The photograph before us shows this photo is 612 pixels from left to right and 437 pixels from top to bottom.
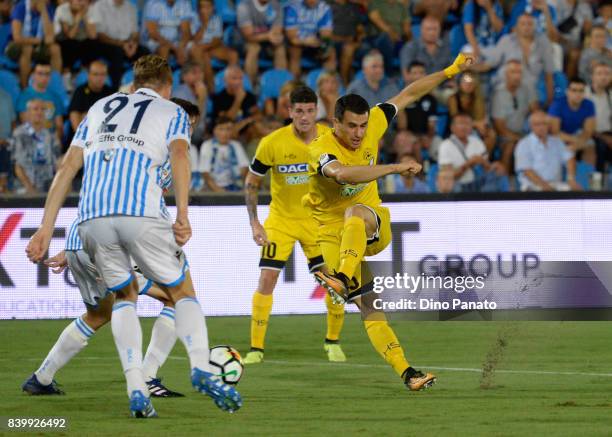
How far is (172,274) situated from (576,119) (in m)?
11.9

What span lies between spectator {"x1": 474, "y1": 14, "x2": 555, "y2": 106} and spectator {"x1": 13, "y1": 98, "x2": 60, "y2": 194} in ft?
21.5

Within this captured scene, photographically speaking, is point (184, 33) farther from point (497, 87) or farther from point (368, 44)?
point (497, 87)

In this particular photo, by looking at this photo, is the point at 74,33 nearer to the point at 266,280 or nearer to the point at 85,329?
the point at 266,280

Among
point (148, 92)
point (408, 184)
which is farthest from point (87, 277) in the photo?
point (408, 184)

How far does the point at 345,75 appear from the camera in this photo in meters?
19.3

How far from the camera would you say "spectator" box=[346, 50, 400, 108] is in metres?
18.2

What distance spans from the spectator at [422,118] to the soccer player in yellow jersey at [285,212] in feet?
19.1

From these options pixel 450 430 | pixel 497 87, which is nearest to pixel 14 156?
pixel 497 87

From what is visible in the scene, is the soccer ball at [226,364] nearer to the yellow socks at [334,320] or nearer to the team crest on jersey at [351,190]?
the team crest on jersey at [351,190]

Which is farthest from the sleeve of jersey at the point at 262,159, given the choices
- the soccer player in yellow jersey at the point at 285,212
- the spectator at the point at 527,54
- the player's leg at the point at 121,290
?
the spectator at the point at 527,54

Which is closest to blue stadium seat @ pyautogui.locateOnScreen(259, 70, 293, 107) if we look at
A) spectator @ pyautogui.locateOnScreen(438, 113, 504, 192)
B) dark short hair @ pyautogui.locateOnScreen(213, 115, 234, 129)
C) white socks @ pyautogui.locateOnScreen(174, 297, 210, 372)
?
dark short hair @ pyautogui.locateOnScreen(213, 115, 234, 129)

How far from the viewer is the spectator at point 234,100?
18.1 metres

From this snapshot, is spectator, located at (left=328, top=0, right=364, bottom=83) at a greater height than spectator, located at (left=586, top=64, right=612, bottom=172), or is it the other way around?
spectator, located at (left=328, top=0, right=364, bottom=83)

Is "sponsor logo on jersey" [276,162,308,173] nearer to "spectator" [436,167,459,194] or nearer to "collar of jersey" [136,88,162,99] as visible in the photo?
"collar of jersey" [136,88,162,99]
